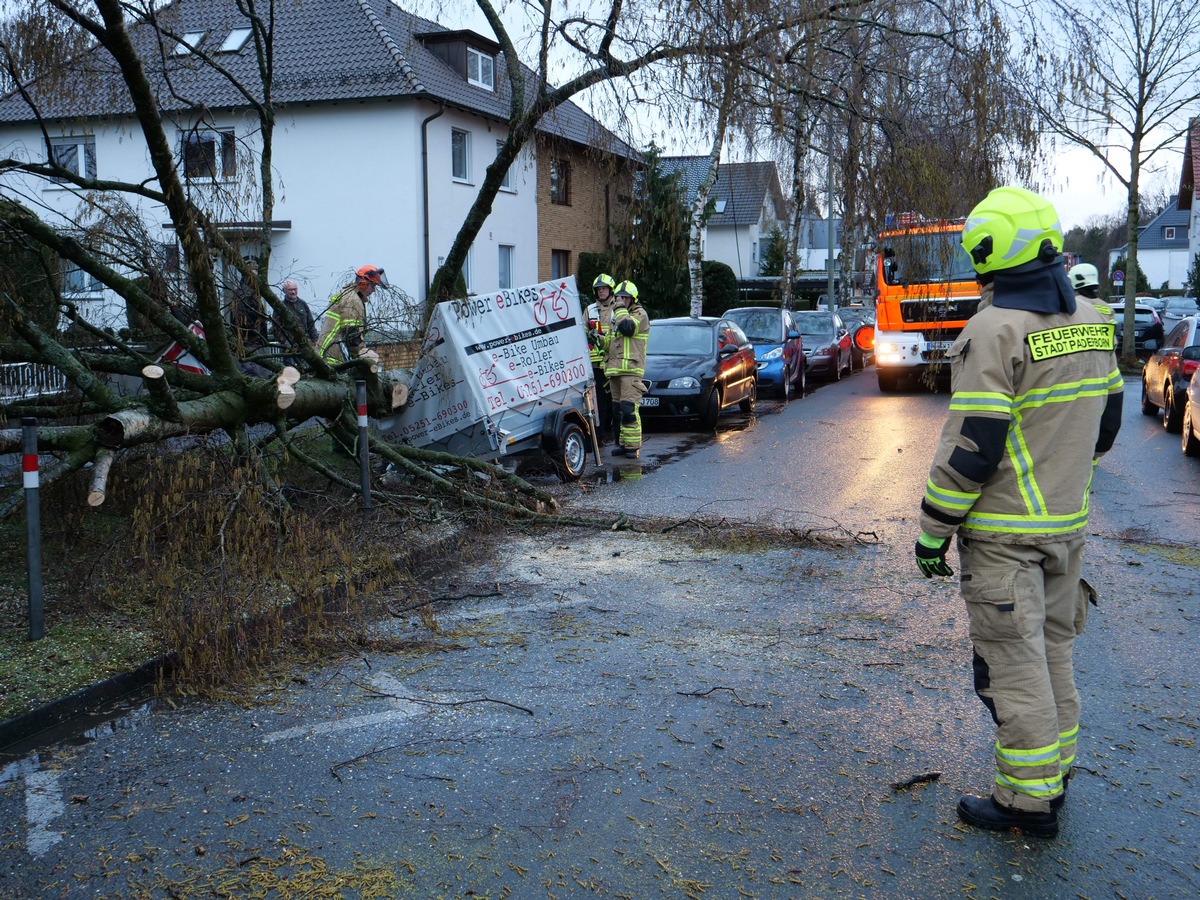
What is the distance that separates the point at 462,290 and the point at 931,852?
8.31 meters

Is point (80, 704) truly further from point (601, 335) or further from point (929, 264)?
point (929, 264)

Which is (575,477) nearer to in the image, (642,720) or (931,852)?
(642,720)

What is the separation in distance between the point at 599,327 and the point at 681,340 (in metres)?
3.71

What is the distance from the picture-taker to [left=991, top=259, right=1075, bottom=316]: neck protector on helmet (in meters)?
3.55

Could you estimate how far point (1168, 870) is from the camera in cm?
336

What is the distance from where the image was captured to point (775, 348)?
2059cm

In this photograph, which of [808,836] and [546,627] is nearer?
[808,836]

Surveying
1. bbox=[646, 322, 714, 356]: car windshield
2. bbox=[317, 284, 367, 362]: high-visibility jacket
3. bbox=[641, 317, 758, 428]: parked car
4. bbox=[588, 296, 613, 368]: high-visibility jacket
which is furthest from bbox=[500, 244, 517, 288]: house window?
bbox=[317, 284, 367, 362]: high-visibility jacket

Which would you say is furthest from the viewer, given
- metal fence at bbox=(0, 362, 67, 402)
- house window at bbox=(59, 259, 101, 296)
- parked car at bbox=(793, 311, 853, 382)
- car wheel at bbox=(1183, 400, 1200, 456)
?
Result: parked car at bbox=(793, 311, 853, 382)

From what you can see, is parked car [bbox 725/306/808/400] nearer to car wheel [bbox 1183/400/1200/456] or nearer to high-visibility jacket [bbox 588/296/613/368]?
high-visibility jacket [bbox 588/296/613/368]

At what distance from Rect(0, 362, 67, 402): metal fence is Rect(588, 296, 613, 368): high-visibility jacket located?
6.60 metres

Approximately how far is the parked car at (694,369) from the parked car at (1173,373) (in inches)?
232

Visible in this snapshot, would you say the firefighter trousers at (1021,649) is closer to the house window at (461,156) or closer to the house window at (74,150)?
the house window at (74,150)

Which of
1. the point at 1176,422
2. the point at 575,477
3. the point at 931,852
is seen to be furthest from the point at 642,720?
the point at 1176,422
